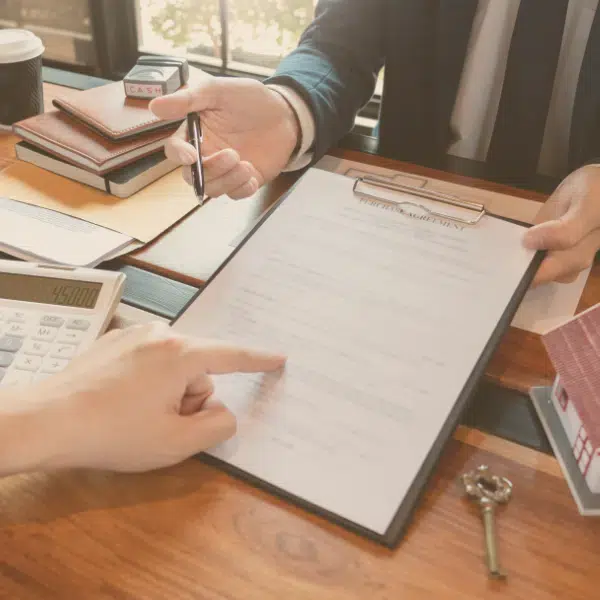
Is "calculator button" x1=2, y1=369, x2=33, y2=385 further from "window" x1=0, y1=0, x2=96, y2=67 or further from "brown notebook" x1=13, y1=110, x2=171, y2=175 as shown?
"window" x1=0, y1=0, x2=96, y2=67

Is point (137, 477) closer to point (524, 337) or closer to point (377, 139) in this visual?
point (524, 337)

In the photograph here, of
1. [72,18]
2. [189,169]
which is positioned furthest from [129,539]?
[72,18]

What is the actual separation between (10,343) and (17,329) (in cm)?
2

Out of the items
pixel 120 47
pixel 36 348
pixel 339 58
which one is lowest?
pixel 120 47

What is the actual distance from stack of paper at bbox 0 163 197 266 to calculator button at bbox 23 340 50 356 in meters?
0.16

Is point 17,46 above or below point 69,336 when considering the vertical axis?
above

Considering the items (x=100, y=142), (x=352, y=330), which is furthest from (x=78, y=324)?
(x=100, y=142)

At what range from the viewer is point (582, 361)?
1.81 ft

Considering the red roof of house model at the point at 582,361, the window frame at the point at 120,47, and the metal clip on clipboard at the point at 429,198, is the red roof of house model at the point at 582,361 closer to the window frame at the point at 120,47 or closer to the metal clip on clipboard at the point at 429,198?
the metal clip on clipboard at the point at 429,198

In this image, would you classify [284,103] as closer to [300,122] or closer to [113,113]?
[300,122]

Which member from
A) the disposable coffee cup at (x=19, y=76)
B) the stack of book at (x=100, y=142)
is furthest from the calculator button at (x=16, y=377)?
the disposable coffee cup at (x=19, y=76)

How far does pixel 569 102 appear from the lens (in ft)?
3.37

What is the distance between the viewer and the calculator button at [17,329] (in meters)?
0.62

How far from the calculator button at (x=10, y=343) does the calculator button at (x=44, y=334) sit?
0.01m
